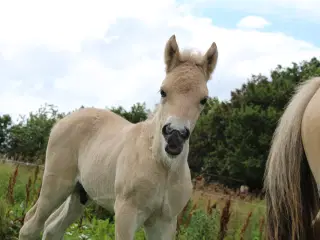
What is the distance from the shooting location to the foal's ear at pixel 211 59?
4328mm

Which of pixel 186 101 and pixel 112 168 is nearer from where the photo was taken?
pixel 186 101

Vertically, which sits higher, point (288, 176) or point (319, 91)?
point (319, 91)

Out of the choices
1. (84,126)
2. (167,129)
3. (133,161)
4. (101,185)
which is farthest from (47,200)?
(167,129)

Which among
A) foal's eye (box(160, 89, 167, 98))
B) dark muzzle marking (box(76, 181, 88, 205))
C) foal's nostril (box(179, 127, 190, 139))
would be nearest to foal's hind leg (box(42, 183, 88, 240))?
dark muzzle marking (box(76, 181, 88, 205))

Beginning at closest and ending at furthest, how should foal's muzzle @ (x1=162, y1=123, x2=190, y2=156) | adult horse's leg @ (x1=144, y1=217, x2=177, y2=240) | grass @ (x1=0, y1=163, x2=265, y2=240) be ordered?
1. foal's muzzle @ (x1=162, y1=123, x2=190, y2=156)
2. adult horse's leg @ (x1=144, y1=217, x2=177, y2=240)
3. grass @ (x1=0, y1=163, x2=265, y2=240)

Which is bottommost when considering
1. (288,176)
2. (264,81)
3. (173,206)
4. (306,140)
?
(173,206)

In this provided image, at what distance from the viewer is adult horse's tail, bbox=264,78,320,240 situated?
3609mm

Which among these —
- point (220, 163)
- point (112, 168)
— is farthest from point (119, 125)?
point (220, 163)

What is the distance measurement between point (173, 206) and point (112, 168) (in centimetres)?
76

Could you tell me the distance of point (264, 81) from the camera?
35125mm

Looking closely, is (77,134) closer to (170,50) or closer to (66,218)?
(66,218)

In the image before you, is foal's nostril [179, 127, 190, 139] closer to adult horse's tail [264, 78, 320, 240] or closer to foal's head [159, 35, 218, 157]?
foal's head [159, 35, 218, 157]

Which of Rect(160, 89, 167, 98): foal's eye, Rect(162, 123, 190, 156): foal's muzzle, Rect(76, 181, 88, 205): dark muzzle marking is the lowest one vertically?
Rect(76, 181, 88, 205): dark muzzle marking

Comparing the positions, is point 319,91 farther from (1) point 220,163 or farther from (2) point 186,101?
(1) point 220,163
